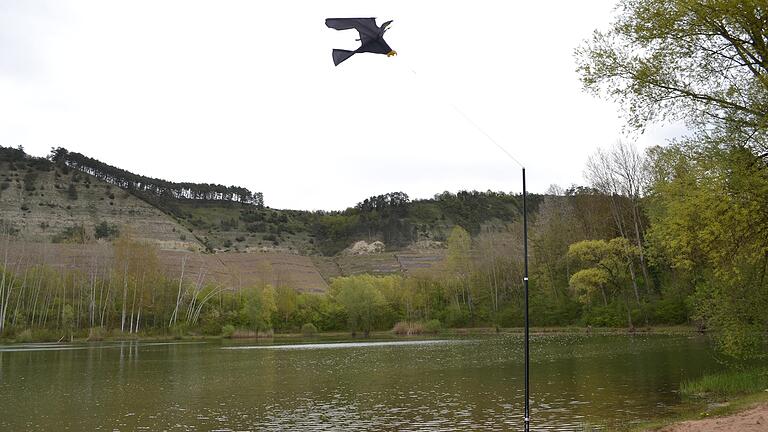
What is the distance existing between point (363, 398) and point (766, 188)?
15.5 m

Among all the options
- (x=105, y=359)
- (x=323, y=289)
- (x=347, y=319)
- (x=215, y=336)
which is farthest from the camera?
(x=323, y=289)

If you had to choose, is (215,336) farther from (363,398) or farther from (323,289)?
(363,398)

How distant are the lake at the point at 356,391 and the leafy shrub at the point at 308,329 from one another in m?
50.6

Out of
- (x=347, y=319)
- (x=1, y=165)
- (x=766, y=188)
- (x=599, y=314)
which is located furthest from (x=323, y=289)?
(x=766, y=188)

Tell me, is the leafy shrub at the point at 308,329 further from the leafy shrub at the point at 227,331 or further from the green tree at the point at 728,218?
the green tree at the point at 728,218

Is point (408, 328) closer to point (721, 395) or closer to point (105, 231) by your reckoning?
point (721, 395)

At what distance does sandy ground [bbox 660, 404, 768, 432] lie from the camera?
12664 millimetres

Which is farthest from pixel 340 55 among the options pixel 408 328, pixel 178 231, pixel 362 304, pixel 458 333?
pixel 178 231

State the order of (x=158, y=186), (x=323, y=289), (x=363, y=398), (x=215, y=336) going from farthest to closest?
(x=158, y=186) < (x=323, y=289) < (x=215, y=336) < (x=363, y=398)

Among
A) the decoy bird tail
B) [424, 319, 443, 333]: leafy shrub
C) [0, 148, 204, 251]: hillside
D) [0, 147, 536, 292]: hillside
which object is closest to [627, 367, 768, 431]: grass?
the decoy bird tail

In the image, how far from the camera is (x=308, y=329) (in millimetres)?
95312

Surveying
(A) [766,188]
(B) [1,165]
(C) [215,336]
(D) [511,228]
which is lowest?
(C) [215,336]

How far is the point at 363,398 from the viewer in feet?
81.8

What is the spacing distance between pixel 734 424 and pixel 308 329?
279ft
